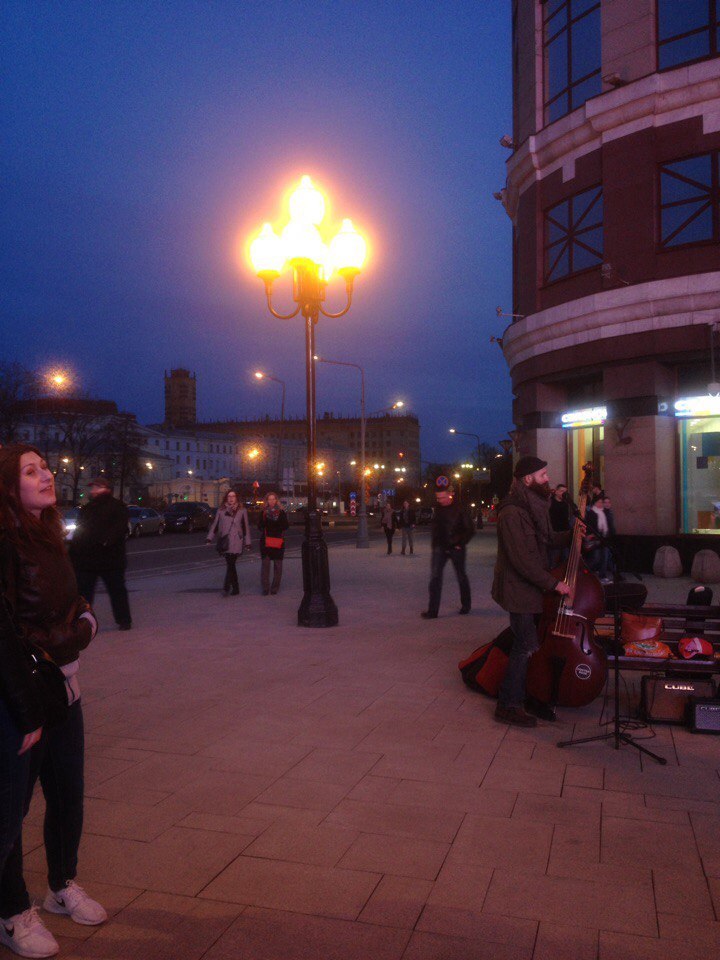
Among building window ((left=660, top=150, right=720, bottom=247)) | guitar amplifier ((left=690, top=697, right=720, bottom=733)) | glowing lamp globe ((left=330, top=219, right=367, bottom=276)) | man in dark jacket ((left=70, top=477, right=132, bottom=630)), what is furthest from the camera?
building window ((left=660, top=150, right=720, bottom=247))

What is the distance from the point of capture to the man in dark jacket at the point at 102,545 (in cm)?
1008

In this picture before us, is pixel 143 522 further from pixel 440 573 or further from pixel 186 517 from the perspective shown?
pixel 440 573

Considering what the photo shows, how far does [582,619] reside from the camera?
19.4 feet

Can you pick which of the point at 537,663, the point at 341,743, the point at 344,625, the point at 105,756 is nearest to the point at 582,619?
the point at 537,663

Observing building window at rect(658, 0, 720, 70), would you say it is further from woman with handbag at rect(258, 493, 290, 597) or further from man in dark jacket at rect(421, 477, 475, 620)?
woman with handbag at rect(258, 493, 290, 597)

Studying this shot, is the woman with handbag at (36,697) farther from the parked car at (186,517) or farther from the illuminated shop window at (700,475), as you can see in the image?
the parked car at (186,517)

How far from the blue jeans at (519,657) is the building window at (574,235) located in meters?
13.8

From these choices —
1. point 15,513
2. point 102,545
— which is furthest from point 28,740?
point 102,545

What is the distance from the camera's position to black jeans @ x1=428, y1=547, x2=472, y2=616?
36.7 ft

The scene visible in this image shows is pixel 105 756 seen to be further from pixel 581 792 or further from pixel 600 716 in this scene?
pixel 600 716

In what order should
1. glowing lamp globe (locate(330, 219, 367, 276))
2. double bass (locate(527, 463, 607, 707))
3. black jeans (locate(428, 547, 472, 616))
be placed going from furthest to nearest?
black jeans (locate(428, 547, 472, 616)) < glowing lamp globe (locate(330, 219, 367, 276)) < double bass (locate(527, 463, 607, 707))

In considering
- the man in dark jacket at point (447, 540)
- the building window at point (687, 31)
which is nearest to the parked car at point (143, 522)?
the man in dark jacket at point (447, 540)

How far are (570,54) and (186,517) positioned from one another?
3066cm

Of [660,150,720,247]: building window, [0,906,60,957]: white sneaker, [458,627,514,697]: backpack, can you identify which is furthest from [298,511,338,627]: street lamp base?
[660,150,720,247]: building window
